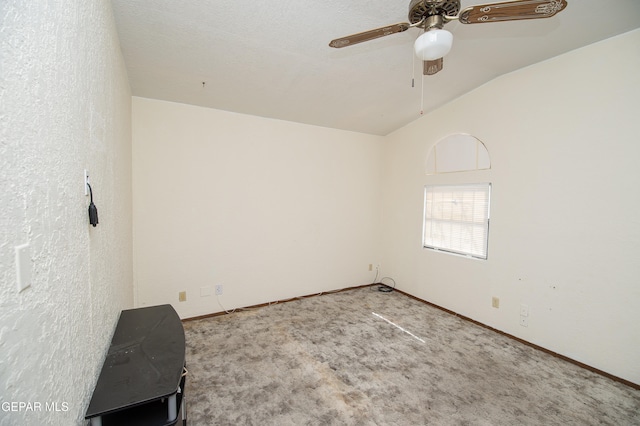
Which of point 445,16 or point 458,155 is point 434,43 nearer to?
point 445,16

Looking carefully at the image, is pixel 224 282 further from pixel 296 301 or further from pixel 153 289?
pixel 296 301

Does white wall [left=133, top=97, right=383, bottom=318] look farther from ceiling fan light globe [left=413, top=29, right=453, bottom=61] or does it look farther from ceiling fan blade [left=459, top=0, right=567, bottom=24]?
ceiling fan blade [left=459, top=0, right=567, bottom=24]

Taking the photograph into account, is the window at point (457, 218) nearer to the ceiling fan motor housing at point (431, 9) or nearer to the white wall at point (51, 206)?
the ceiling fan motor housing at point (431, 9)

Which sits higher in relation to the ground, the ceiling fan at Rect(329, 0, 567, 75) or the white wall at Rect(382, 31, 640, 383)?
the ceiling fan at Rect(329, 0, 567, 75)

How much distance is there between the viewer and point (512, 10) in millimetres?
1235

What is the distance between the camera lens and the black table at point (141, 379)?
96cm

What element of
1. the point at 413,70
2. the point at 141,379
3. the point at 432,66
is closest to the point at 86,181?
the point at 141,379

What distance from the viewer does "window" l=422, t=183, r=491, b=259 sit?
2.91 m

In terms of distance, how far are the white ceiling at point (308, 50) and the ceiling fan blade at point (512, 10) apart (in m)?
0.55

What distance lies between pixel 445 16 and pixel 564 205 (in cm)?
203

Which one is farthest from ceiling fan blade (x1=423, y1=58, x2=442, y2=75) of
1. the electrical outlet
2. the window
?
the electrical outlet

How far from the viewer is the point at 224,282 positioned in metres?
3.04

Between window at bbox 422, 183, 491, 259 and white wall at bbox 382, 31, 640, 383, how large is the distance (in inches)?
4.8

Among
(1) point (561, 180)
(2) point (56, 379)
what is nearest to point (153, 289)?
(2) point (56, 379)
